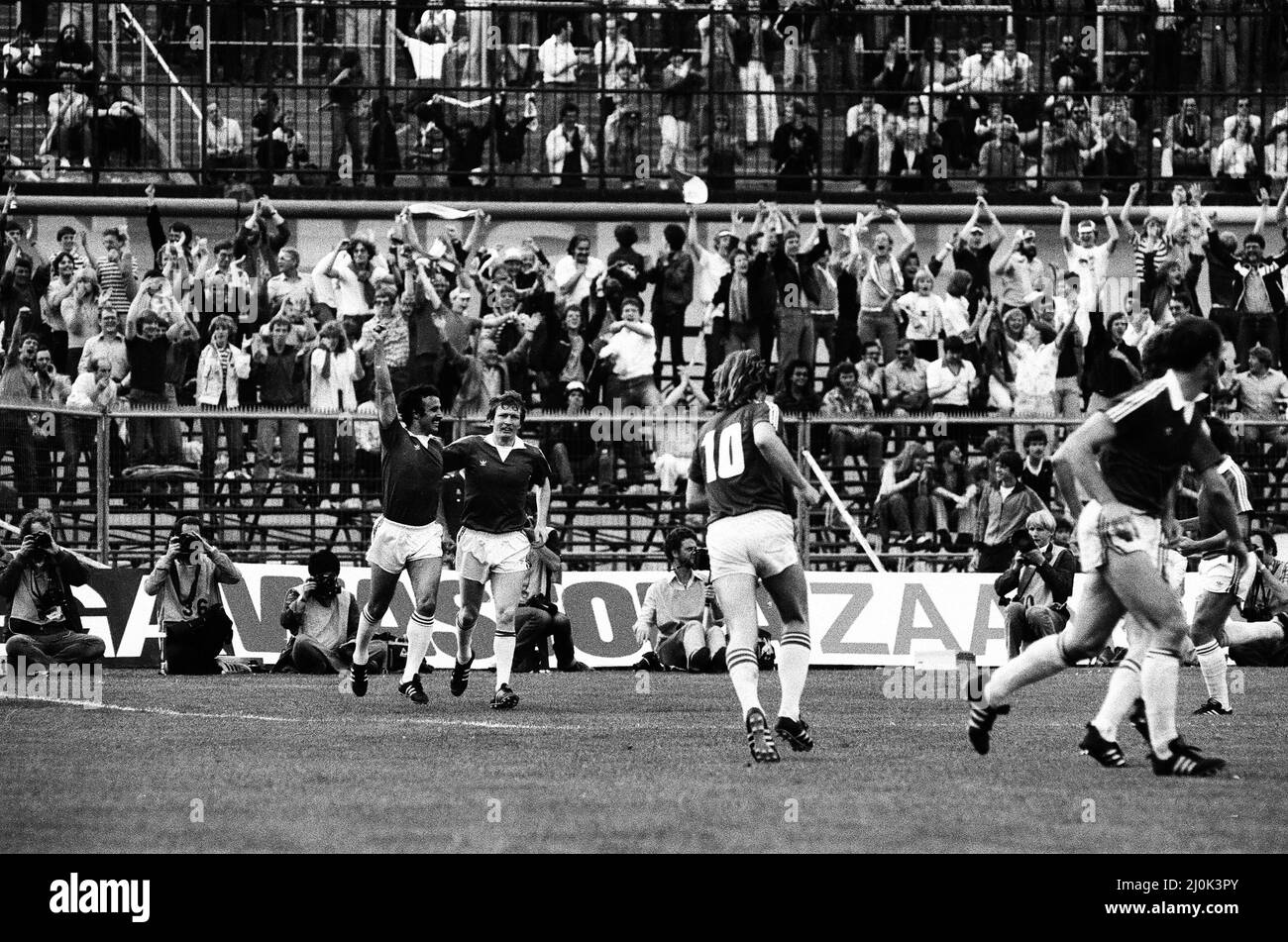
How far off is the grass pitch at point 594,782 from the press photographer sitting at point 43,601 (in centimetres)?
292

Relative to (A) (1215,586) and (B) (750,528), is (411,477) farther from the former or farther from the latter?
(A) (1215,586)

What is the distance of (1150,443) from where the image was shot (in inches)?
398

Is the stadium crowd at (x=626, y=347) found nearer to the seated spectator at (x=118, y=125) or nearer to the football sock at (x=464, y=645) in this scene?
the seated spectator at (x=118, y=125)

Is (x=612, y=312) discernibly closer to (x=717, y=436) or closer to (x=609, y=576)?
(x=609, y=576)

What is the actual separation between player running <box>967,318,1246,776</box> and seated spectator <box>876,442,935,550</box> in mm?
11959

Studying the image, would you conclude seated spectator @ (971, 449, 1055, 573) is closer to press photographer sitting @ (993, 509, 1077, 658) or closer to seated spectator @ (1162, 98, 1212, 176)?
press photographer sitting @ (993, 509, 1077, 658)

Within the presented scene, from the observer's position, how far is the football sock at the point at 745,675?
36.9ft

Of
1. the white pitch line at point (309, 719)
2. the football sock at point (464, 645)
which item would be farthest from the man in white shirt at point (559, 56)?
the white pitch line at point (309, 719)

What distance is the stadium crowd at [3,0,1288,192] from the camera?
93.1 ft

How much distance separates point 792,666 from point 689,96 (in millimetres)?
18124

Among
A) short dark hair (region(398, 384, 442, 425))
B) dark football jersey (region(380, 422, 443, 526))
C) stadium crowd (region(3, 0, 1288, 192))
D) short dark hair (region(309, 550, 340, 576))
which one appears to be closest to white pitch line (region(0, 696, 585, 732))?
dark football jersey (region(380, 422, 443, 526))
